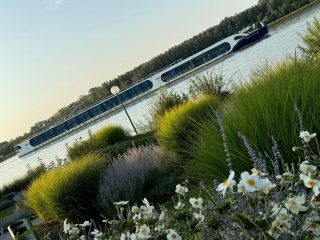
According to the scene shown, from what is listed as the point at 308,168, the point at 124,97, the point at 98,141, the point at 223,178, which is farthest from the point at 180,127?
the point at 124,97

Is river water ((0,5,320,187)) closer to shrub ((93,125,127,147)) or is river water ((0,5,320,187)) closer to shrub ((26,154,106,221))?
shrub ((93,125,127,147))

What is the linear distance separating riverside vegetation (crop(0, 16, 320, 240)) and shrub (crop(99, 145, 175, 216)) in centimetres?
2

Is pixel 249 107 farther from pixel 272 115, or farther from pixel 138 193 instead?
pixel 138 193

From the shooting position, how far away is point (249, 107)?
15.7 feet

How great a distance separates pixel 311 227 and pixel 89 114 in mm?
76976

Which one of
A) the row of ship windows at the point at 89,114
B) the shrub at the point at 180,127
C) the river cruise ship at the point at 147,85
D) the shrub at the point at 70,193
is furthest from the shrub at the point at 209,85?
the row of ship windows at the point at 89,114

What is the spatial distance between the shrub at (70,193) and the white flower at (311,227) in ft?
21.3

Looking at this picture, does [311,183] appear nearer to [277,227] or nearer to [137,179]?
[277,227]

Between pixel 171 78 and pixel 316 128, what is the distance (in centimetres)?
5745

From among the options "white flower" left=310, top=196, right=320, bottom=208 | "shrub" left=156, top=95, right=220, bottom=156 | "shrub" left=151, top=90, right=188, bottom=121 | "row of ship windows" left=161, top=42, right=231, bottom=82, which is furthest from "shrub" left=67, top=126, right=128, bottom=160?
"row of ship windows" left=161, top=42, right=231, bottom=82

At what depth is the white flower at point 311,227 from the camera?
5.31 feet

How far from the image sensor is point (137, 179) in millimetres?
7949

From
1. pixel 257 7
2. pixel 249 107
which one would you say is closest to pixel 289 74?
pixel 249 107

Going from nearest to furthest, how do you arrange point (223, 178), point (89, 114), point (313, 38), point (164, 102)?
point (223, 178), point (313, 38), point (164, 102), point (89, 114)
